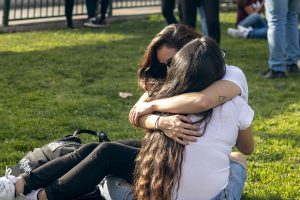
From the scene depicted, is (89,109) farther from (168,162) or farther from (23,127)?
(168,162)

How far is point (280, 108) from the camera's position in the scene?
5.66 meters

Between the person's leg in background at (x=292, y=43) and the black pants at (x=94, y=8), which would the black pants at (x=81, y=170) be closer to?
the person's leg in background at (x=292, y=43)

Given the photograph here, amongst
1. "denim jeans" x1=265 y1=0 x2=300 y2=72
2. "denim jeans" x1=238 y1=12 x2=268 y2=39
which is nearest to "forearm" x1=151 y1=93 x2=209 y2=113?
"denim jeans" x1=265 y1=0 x2=300 y2=72

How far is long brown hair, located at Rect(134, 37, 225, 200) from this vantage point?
291cm

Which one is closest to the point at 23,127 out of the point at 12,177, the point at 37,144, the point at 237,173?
the point at 37,144

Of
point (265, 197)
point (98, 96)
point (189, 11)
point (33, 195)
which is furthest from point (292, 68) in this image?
point (33, 195)

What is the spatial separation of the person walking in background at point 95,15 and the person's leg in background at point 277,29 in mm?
3868

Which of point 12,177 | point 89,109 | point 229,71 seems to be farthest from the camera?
point 89,109

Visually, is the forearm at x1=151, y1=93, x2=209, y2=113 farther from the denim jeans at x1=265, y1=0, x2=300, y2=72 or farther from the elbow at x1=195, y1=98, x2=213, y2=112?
the denim jeans at x1=265, y1=0, x2=300, y2=72

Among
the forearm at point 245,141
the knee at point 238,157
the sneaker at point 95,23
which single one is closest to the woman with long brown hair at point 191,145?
the forearm at point 245,141

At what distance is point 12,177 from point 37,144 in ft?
3.88

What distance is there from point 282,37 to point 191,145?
3814 mm

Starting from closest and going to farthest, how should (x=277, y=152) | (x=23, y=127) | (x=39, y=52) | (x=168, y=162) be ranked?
(x=168, y=162), (x=277, y=152), (x=23, y=127), (x=39, y=52)

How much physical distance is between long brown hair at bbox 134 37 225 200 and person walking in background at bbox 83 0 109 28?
6910 mm
